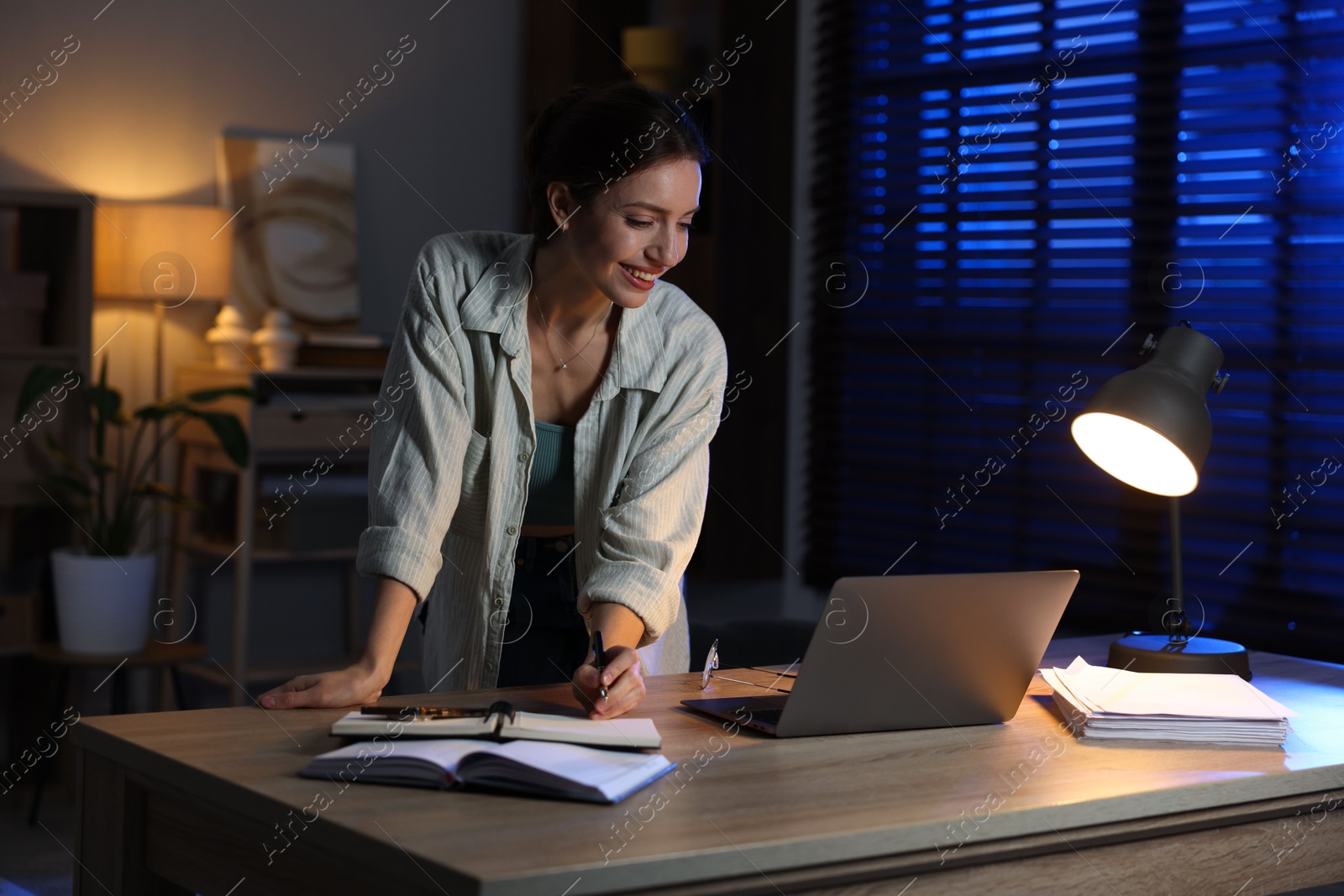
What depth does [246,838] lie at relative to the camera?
1.29 meters

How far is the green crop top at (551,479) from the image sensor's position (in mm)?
2049

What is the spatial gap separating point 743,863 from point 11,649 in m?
3.04

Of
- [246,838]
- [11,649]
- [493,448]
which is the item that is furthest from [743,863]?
[11,649]

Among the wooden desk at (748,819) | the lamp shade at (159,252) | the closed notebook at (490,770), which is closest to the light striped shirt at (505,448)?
the wooden desk at (748,819)

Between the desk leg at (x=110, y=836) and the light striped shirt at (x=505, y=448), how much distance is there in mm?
449

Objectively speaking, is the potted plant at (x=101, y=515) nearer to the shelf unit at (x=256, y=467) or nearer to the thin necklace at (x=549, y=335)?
the shelf unit at (x=256, y=467)

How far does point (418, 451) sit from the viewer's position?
6.09ft

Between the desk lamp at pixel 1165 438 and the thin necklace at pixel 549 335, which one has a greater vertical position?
the thin necklace at pixel 549 335

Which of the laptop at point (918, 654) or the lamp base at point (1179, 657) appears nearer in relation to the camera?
the laptop at point (918, 654)

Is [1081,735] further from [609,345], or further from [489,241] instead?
[489,241]

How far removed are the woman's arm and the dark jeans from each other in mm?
235

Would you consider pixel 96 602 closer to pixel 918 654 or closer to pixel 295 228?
pixel 295 228

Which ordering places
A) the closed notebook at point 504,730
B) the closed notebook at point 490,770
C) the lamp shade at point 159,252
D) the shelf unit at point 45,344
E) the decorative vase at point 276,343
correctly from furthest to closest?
the decorative vase at point 276,343 → the lamp shade at point 159,252 → the shelf unit at point 45,344 → the closed notebook at point 504,730 → the closed notebook at point 490,770

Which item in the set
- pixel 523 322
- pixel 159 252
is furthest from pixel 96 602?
pixel 523 322
